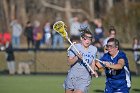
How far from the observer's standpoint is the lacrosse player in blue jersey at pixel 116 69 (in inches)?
434

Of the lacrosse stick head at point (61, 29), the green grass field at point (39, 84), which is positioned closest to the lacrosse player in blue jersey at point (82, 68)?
the lacrosse stick head at point (61, 29)

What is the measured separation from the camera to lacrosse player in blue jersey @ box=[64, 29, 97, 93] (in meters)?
11.8

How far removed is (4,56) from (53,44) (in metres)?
5.86

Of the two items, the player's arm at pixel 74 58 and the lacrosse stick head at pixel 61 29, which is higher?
the lacrosse stick head at pixel 61 29

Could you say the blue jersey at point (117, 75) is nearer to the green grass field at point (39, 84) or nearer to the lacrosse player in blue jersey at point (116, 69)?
the lacrosse player in blue jersey at point (116, 69)

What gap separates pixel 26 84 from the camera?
2152 cm

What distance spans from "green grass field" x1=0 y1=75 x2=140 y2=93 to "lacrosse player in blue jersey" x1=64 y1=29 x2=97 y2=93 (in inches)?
278

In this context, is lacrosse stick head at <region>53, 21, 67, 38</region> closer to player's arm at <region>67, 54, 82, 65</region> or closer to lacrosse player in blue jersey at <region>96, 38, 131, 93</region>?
player's arm at <region>67, 54, 82, 65</region>

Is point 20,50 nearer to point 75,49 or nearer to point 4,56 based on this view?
point 4,56

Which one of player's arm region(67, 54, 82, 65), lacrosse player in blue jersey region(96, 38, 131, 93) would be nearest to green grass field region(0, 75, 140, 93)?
player's arm region(67, 54, 82, 65)

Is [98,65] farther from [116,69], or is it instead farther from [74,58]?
[116,69]

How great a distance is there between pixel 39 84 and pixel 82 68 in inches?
387

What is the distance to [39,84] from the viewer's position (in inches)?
851

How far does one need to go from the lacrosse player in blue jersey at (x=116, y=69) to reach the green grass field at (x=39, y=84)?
7818 millimetres
